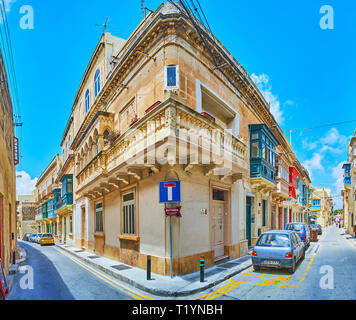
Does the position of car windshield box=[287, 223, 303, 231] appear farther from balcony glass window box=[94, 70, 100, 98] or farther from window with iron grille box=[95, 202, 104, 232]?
balcony glass window box=[94, 70, 100, 98]

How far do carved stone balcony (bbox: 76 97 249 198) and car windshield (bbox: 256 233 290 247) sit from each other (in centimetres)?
299

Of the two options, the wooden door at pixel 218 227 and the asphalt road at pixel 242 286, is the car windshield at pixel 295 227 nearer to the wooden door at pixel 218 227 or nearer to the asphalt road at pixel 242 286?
the asphalt road at pixel 242 286

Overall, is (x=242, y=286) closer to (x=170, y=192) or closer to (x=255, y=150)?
(x=170, y=192)

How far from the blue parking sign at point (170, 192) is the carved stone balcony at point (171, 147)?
727mm

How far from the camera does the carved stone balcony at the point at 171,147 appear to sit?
823 centimetres

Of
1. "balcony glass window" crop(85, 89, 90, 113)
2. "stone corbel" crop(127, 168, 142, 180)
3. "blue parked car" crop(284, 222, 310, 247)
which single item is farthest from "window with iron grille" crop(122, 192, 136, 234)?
"blue parked car" crop(284, 222, 310, 247)

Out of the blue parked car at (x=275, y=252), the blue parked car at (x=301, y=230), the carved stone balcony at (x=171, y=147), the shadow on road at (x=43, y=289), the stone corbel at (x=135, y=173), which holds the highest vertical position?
the carved stone balcony at (x=171, y=147)

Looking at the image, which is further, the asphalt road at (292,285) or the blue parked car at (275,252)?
the blue parked car at (275,252)

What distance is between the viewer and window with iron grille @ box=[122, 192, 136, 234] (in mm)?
11680

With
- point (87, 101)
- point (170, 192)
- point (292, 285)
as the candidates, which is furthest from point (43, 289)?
point (87, 101)
